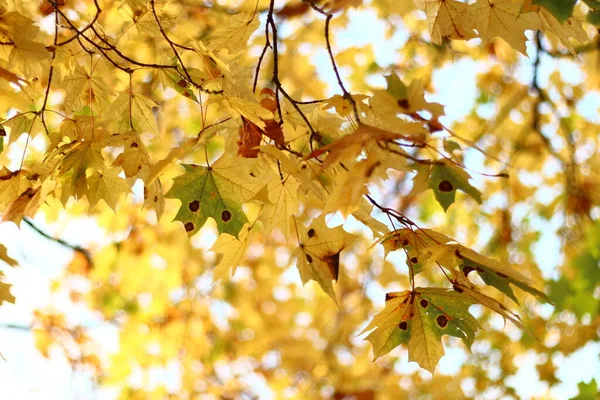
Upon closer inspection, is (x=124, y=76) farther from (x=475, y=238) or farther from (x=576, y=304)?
(x=475, y=238)

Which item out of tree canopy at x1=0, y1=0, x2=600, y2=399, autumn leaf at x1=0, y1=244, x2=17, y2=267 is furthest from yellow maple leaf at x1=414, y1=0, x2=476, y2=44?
autumn leaf at x1=0, y1=244, x2=17, y2=267

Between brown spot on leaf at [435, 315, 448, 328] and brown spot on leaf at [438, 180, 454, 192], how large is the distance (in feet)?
0.71

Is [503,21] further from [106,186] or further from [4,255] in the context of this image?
[4,255]

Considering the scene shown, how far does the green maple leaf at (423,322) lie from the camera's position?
3.18 feet

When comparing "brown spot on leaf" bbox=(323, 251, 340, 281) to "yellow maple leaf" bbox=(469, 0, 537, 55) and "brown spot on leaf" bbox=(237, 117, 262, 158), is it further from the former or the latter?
"yellow maple leaf" bbox=(469, 0, 537, 55)

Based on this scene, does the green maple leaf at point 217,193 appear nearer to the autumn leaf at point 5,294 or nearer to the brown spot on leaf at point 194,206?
the brown spot on leaf at point 194,206

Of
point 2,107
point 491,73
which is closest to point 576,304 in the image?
point 491,73

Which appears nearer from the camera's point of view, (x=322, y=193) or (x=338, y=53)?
(x=322, y=193)

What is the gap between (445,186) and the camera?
926 mm

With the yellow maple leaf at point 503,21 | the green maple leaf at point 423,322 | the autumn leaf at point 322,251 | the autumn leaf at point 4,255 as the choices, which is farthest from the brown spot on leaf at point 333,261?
the autumn leaf at point 4,255

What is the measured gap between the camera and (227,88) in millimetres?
1044

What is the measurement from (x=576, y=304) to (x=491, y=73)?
176 cm

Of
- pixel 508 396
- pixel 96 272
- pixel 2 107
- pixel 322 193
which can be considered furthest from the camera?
pixel 508 396

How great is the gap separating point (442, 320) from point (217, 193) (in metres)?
0.44
